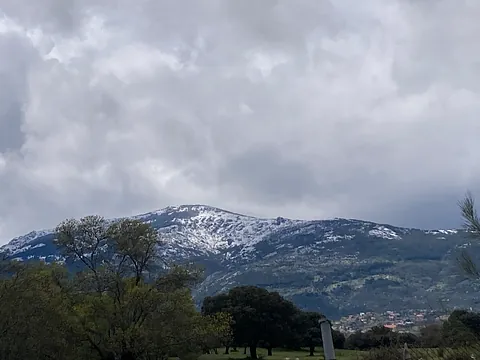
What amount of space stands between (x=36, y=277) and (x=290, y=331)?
150 ft

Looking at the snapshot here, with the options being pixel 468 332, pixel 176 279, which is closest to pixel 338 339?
pixel 176 279

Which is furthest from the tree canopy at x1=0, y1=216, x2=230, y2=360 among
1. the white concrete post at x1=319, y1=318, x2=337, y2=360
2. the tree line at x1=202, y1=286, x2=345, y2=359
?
the tree line at x1=202, y1=286, x2=345, y2=359

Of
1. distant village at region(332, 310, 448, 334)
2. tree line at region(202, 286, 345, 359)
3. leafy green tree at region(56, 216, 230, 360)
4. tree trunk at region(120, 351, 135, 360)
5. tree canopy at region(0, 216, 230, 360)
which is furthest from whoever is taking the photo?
tree line at region(202, 286, 345, 359)

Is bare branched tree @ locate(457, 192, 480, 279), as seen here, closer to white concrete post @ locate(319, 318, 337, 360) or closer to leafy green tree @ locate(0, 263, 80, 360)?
white concrete post @ locate(319, 318, 337, 360)

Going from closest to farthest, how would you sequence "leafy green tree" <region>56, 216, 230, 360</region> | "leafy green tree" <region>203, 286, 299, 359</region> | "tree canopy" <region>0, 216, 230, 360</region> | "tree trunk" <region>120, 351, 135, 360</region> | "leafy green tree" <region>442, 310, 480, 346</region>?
"leafy green tree" <region>442, 310, 480, 346</region> < "tree canopy" <region>0, 216, 230, 360</region> < "leafy green tree" <region>56, 216, 230, 360</region> < "tree trunk" <region>120, 351, 135, 360</region> < "leafy green tree" <region>203, 286, 299, 359</region>

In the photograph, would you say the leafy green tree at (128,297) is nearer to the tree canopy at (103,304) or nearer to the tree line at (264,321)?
the tree canopy at (103,304)

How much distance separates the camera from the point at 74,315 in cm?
3803

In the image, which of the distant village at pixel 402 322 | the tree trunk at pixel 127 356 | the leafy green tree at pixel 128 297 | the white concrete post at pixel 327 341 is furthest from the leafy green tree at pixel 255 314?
the white concrete post at pixel 327 341

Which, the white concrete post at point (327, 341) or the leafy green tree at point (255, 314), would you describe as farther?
the leafy green tree at point (255, 314)

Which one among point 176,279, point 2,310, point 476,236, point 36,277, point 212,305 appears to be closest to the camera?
point 476,236

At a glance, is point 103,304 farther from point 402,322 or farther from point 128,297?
point 402,322

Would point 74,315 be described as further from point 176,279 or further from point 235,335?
point 235,335

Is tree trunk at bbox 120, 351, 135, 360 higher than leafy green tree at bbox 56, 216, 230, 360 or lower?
lower

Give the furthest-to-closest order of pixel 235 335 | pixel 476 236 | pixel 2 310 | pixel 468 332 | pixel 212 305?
pixel 212 305, pixel 235 335, pixel 2 310, pixel 468 332, pixel 476 236
